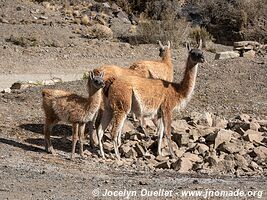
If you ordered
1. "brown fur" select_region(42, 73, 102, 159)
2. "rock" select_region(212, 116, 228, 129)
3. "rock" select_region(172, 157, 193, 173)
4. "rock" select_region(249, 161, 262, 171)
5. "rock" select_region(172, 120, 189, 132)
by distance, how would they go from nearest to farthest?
"rock" select_region(172, 157, 193, 173) < "rock" select_region(249, 161, 262, 171) < "brown fur" select_region(42, 73, 102, 159) < "rock" select_region(172, 120, 189, 132) < "rock" select_region(212, 116, 228, 129)

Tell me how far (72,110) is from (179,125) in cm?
309

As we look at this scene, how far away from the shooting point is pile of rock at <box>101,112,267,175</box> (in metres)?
13.5

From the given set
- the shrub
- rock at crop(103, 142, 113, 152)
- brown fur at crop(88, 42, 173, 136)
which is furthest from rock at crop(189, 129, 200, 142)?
the shrub

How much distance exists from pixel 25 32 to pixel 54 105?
19.9 m

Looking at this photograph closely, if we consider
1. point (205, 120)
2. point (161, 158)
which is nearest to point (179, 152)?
point (161, 158)

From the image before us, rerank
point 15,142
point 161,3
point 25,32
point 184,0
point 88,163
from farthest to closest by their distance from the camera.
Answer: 1. point 184,0
2. point 161,3
3. point 25,32
4. point 15,142
5. point 88,163

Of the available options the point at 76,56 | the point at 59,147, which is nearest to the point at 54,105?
the point at 59,147

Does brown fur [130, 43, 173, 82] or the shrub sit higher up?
brown fur [130, 43, 173, 82]

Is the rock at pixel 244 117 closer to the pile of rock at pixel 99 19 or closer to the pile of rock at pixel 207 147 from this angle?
the pile of rock at pixel 207 147

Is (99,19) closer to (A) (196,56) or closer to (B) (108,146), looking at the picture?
(A) (196,56)

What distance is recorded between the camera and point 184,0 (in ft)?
152

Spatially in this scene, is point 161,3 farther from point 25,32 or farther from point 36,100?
point 36,100

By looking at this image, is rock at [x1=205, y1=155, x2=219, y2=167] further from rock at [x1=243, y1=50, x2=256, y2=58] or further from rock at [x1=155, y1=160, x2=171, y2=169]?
rock at [x1=243, y1=50, x2=256, y2=58]

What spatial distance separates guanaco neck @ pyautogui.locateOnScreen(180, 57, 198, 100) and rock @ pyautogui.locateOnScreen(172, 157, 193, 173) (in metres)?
2.05
